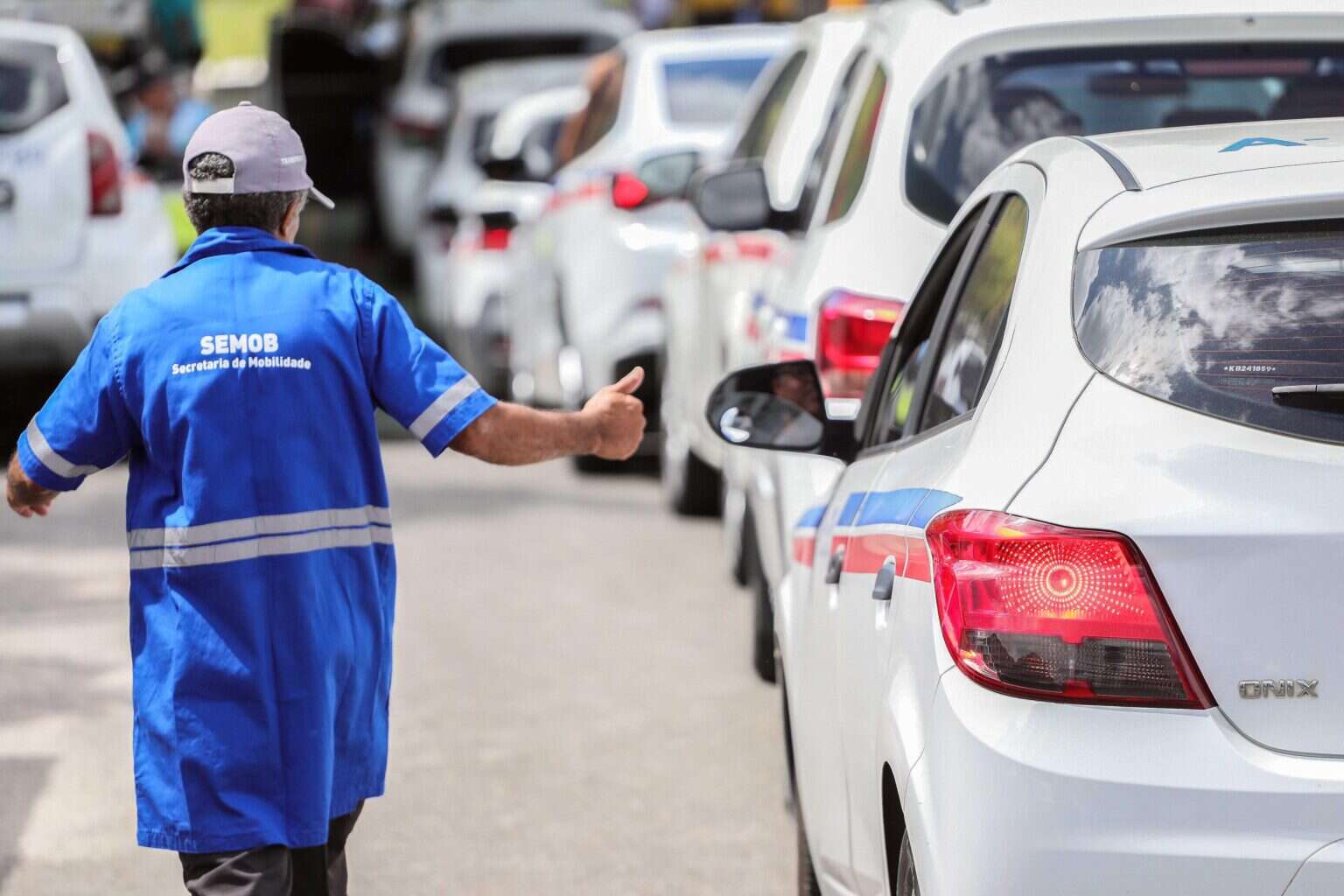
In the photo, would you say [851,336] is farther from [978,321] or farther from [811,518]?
[978,321]

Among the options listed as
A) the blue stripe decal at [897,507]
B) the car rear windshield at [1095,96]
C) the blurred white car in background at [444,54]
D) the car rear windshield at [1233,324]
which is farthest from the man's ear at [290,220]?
the blurred white car in background at [444,54]

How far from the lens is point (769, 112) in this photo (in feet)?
29.2

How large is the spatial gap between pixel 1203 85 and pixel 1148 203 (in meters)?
2.72

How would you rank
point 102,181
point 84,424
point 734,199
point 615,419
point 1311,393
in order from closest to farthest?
point 1311,393, point 84,424, point 615,419, point 734,199, point 102,181

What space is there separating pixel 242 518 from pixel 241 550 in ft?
0.16

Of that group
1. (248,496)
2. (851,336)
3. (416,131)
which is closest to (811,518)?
(851,336)

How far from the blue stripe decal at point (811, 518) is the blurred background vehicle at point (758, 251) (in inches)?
63.9

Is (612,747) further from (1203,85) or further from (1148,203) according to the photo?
(1148,203)

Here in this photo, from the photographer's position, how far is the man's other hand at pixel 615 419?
4.18 meters

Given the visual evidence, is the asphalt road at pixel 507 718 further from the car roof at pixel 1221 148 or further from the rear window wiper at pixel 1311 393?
the rear window wiper at pixel 1311 393

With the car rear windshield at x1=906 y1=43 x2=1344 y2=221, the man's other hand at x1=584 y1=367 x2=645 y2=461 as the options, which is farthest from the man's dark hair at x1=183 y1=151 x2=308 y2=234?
the car rear windshield at x1=906 y1=43 x2=1344 y2=221

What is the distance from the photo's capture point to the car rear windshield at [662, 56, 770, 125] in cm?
1131

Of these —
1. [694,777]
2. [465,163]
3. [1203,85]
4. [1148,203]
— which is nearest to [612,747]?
[694,777]

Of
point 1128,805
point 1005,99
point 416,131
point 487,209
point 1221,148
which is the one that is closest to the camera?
point 1128,805
